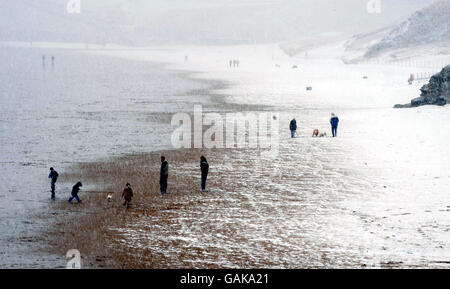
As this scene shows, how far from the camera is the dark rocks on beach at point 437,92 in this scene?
150 feet

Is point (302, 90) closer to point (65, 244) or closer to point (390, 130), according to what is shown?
point (390, 130)

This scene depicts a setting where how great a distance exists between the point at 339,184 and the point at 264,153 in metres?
7.68

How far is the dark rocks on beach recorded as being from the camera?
150ft

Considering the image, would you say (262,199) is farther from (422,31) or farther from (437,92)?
(422,31)

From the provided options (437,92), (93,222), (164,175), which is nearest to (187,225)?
(93,222)

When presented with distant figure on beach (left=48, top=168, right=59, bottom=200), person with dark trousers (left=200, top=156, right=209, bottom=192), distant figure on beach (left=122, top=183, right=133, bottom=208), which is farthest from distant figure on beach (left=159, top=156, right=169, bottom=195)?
distant figure on beach (left=48, top=168, right=59, bottom=200)

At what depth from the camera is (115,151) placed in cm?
3175

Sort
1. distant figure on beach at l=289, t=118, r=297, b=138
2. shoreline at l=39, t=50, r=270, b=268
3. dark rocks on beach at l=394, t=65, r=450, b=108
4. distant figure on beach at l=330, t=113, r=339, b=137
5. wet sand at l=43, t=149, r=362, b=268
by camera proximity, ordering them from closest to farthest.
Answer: wet sand at l=43, t=149, r=362, b=268 < shoreline at l=39, t=50, r=270, b=268 < distant figure on beach at l=289, t=118, r=297, b=138 < distant figure on beach at l=330, t=113, r=339, b=137 < dark rocks on beach at l=394, t=65, r=450, b=108

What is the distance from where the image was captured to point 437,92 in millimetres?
46000

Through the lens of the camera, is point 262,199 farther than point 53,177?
Yes

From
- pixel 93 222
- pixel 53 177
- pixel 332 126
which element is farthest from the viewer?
pixel 332 126

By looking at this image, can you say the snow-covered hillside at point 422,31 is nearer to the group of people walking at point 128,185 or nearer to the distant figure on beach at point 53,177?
the group of people walking at point 128,185

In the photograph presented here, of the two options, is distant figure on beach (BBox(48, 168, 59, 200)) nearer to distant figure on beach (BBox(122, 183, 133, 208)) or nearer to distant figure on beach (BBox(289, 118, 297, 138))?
distant figure on beach (BBox(122, 183, 133, 208))

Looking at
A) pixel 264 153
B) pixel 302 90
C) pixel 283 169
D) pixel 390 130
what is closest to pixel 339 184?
pixel 283 169
